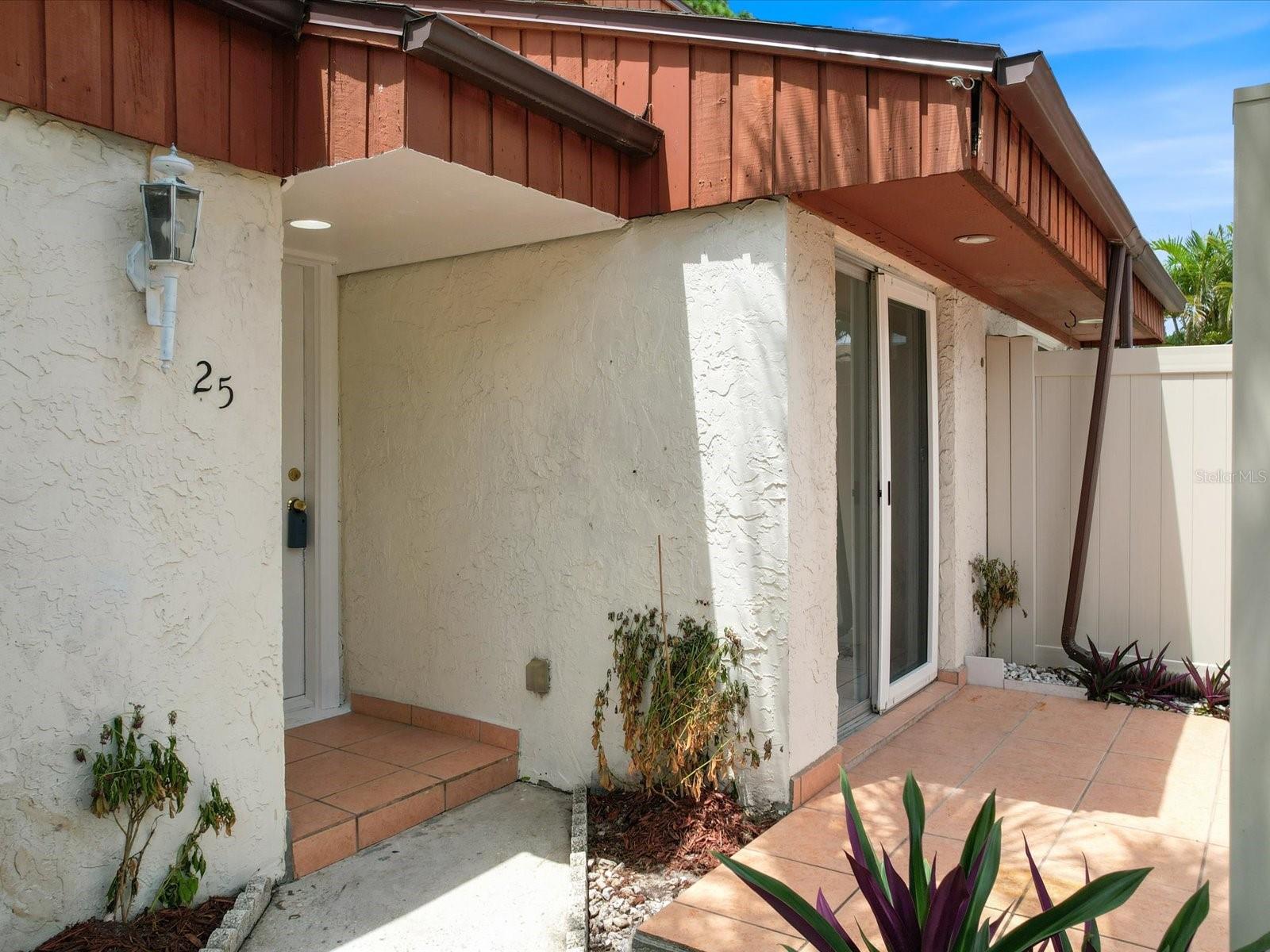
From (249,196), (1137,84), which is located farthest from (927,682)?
(1137,84)

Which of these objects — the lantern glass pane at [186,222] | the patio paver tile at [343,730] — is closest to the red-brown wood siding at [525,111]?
the lantern glass pane at [186,222]

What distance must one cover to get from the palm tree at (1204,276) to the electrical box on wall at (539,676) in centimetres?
1733

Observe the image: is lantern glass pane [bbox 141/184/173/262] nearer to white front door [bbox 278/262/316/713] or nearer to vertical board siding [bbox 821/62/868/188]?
white front door [bbox 278/262/316/713]

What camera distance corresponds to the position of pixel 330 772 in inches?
166

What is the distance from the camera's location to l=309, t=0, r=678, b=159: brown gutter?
3.01 m

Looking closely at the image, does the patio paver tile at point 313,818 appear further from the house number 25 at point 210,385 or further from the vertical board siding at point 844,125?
the vertical board siding at point 844,125

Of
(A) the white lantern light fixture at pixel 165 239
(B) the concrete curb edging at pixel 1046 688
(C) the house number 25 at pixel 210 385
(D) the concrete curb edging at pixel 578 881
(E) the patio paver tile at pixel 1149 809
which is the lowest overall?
(D) the concrete curb edging at pixel 578 881

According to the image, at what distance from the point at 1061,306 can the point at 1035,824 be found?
162 inches

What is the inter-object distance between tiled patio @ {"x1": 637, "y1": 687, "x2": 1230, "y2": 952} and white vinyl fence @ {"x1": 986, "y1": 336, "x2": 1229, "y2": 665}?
0.79 m

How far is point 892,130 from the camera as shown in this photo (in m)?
3.48

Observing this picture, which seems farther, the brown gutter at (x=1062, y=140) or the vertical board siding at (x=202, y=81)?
the brown gutter at (x=1062, y=140)

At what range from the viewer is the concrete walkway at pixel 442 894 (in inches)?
123

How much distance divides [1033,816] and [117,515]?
3.56m

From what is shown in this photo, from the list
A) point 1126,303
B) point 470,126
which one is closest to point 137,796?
point 470,126
